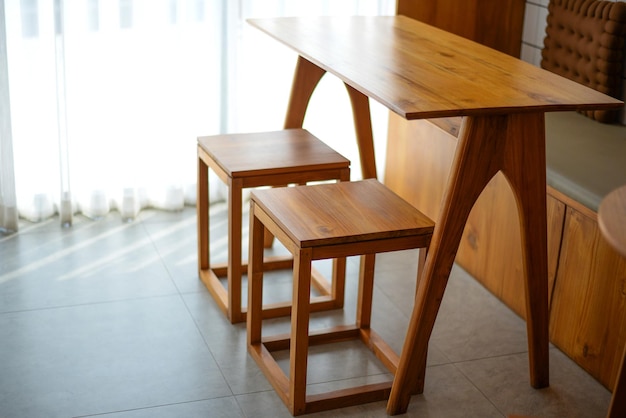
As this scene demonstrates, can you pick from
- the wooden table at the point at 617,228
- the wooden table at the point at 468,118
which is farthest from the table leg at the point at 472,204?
the wooden table at the point at 617,228

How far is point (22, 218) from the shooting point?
130 inches

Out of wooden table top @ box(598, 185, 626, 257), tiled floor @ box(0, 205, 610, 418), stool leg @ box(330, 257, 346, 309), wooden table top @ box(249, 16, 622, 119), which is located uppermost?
wooden table top @ box(249, 16, 622, 119)

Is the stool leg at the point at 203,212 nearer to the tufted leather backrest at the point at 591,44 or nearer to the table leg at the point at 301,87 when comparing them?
the table leg at the point at 301,87

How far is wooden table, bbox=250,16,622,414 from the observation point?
79.7 inches

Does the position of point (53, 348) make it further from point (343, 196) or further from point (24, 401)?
point (343, 196)

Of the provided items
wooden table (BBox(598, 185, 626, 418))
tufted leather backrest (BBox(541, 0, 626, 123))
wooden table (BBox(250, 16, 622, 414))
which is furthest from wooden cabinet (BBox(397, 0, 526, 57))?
wooden table (BBox(598, 185, 626, 418))

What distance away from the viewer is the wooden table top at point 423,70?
2.01 metres

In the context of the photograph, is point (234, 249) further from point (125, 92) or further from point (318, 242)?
point (125, 92)

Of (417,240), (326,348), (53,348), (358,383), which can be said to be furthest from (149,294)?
(417,240)

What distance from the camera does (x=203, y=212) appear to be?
9.36 ft

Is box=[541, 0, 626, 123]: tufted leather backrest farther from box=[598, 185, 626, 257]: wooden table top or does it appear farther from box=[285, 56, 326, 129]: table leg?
box=[598, 185, 626, 257]: wooden table top

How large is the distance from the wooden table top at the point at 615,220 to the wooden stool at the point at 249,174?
43.5 inches

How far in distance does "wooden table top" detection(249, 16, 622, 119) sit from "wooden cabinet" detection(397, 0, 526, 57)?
0.51 metres

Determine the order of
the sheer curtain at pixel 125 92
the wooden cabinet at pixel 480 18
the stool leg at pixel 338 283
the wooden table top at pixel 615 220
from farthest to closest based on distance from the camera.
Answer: the wooden cabinet at pixel 480 18 → the sheer curtain at pixel 125 92 → the stool leg at pixel 338 283 → the wooden table top at pixel 615 220
